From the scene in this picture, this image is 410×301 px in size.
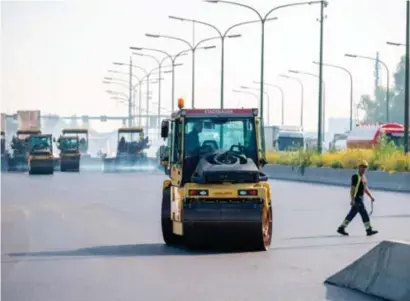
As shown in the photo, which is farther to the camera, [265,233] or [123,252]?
[265,233]

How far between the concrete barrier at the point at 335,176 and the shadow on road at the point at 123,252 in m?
27.8

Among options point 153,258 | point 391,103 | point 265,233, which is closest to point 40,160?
point 265,233

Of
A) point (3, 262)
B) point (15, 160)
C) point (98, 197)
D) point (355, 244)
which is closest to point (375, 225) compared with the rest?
point (355, 244)

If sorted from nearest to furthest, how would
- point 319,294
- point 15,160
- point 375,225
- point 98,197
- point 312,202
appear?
point 319,294
point 375,225
point 312,202
point 98,197
point 15,160

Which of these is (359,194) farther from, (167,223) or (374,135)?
(374,135)

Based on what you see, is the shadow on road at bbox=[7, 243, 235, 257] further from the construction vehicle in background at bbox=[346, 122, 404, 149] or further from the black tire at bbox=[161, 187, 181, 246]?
the construction vehicle in background at bbox=[346, 122, 404, 149]

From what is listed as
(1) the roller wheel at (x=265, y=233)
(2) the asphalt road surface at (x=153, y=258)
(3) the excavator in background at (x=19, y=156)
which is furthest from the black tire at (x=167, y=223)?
(3) the excavator in background at (x=19, y=156)

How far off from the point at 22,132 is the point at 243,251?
2726 inches

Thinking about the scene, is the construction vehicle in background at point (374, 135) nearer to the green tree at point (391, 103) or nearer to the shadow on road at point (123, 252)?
the shadow on road at point (123, 252)

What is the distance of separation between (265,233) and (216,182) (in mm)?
1200

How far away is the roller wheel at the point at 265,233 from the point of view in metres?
21.1

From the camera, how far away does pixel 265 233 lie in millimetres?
21453

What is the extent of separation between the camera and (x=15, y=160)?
85.3 metres

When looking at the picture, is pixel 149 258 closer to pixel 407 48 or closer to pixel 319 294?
pixel 319 294
